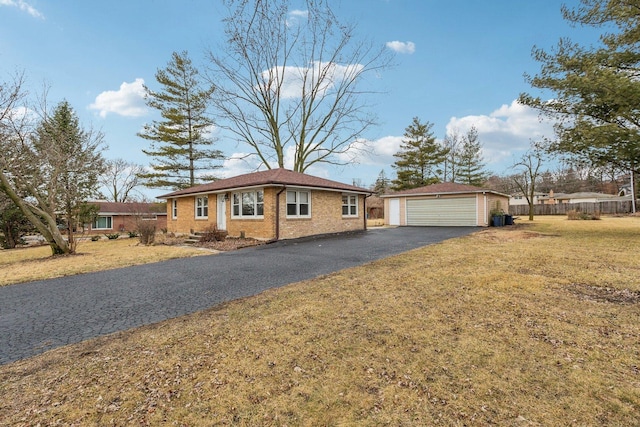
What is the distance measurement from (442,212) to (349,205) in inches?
300

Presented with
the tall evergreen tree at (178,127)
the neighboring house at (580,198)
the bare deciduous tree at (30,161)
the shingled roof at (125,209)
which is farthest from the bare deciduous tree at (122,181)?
the neighboring house at (580,198)

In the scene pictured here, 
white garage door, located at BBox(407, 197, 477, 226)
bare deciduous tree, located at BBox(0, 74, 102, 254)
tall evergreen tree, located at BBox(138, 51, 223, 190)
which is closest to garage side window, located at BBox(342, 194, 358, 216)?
white garage door, located at BBox(407, 197, 477, 226)

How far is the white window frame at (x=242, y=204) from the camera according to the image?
13664mm

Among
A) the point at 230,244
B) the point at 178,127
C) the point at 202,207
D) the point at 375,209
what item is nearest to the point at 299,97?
the point at 178,127

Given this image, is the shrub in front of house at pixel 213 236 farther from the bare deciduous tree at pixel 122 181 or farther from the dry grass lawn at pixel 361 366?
the bare deciduous tree at pixel 122 181

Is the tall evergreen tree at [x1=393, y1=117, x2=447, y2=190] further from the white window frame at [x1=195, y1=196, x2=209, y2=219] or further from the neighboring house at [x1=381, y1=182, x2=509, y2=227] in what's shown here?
the white window frame at [x1=195, y1=196, x2=209, y2=219]

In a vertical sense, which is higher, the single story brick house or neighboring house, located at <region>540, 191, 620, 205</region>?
neighboring house, located at <region>540, 191, 620, 205</region>

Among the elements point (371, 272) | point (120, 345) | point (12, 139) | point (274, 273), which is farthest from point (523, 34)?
point (12, 139)

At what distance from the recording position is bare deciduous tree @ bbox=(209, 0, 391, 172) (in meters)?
21.5

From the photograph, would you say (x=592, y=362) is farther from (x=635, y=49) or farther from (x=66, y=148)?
(x=66, y=148)

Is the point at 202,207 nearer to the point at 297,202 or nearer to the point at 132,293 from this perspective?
the point at 297,202

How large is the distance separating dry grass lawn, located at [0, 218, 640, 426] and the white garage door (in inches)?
619

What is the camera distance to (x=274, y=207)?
13078mm

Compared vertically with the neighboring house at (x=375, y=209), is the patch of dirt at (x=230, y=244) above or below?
below
